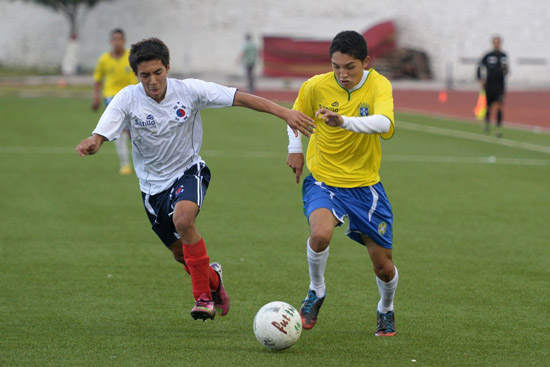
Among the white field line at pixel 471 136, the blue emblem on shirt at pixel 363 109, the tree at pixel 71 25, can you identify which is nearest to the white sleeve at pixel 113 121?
the blue emblem on shirt at pixel 363 109

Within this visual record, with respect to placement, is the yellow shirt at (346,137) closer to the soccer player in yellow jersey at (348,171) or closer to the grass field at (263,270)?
the soccer player in yellow jersey at (348,171)

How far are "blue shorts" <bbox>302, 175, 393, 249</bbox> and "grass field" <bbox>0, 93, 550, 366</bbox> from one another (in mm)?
765

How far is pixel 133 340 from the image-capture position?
610 cm

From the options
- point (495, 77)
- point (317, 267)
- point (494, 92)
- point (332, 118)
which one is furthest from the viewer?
point (494, 92)

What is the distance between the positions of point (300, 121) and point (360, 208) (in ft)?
2.54

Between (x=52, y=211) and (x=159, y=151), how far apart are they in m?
5.66

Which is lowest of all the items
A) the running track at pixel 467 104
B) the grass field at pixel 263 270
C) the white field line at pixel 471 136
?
the running track at pixel 467 104

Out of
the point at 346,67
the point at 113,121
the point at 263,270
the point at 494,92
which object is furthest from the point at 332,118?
the point at 494,92

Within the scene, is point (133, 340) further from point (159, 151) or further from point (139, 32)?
point (139, 32)

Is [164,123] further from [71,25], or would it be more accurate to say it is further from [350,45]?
[71,25]

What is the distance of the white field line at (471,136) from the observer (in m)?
19.4

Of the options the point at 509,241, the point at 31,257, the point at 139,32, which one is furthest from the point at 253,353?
the point at 139,32

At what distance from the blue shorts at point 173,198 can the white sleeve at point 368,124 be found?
52.8 inches

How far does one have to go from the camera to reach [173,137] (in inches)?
257
